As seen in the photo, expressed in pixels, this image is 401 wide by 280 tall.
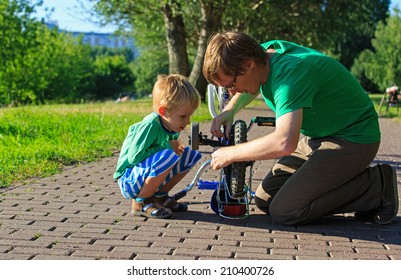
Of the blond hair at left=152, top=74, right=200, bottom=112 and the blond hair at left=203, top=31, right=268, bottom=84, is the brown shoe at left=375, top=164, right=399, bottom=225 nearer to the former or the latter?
the blond hair at left=203, top=31, right=268, bottom=84

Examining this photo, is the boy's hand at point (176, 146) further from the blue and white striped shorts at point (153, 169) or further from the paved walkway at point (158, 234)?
the paved walkway at point (158, 234)

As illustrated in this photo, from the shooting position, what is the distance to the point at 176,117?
4.67 m

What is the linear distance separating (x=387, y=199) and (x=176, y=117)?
178 centimetres

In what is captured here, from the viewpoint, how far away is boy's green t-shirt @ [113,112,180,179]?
4609 millimetres

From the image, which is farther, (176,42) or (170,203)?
(176,42)

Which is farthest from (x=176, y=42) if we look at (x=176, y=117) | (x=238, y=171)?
(x=238, y=171)

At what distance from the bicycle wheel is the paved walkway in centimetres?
30

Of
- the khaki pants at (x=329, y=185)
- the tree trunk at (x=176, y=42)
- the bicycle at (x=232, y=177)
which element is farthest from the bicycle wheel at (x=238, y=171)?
the tree trunk at (x=176, y=42)

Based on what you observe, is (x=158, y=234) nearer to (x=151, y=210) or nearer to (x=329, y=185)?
(x=151, y=210)

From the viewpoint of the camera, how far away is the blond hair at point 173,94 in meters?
4.62

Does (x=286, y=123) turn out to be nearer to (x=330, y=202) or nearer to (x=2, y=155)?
(x=330, y=202)

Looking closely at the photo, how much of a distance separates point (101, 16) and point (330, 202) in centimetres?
2329

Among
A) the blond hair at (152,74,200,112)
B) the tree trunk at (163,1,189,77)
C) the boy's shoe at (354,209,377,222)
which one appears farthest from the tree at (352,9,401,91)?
the blond hair at (152,74,200,112)
